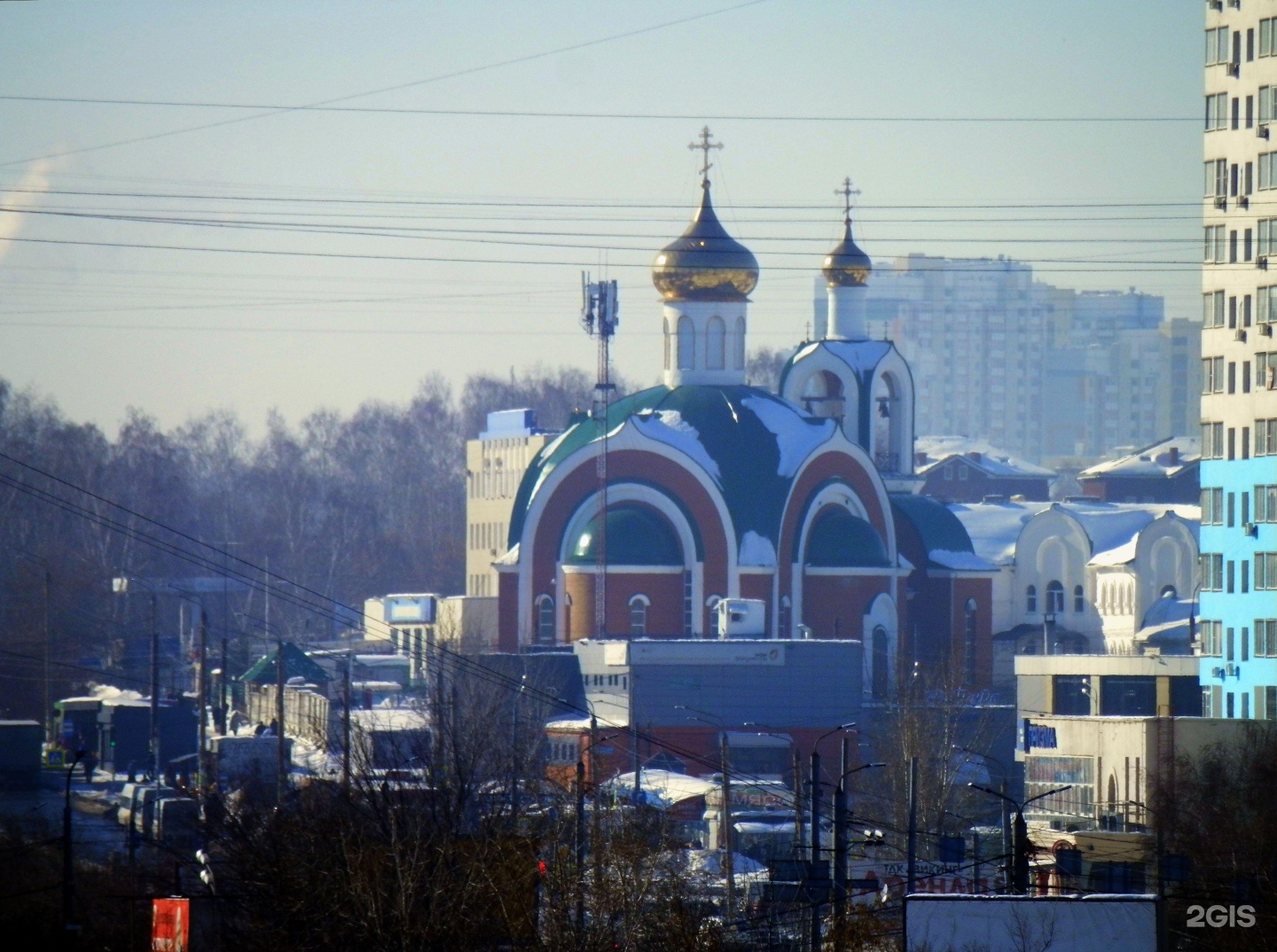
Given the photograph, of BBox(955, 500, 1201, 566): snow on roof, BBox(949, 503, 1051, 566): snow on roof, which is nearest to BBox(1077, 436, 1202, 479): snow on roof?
BBox(949, 503, 1051, 566): snow on roof

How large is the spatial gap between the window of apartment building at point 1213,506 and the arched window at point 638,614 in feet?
33.3

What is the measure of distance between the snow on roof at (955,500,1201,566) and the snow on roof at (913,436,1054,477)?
1902 centimetres

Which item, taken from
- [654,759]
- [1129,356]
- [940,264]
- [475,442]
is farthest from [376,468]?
[940,264]

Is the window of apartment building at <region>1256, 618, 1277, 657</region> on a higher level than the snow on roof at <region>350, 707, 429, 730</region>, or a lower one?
higher

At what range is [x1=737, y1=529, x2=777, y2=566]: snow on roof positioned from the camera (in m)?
43.9

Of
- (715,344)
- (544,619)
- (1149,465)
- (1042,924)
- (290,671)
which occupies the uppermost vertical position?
(1149,465)

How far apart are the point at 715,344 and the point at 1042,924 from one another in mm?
30433

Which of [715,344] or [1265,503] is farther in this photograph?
[715,344]

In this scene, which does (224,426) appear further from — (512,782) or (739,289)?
(512,782)

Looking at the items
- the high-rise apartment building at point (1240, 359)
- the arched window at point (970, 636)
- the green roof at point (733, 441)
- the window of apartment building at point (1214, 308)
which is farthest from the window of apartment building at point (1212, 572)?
the arched window at point (970, 636)

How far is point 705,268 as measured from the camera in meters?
47.3

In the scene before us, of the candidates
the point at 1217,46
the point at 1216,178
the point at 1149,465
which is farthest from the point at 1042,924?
the point at 1149,465

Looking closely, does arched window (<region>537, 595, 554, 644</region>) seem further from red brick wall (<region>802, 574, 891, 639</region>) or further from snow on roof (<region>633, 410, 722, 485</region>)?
red brick wall (<region>802, 574, 891, 639</region>)

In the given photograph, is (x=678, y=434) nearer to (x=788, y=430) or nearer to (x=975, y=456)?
(x=788, y=430)
